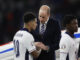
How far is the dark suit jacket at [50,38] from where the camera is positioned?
310cm

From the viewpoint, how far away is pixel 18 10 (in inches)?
243

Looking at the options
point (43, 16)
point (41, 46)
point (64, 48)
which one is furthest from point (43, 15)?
point (64, 48)

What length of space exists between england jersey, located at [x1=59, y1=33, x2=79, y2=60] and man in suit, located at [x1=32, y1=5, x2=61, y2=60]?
2.11 ft

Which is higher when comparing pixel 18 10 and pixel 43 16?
pixel 18 10

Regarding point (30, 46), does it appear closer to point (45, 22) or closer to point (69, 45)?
point (69, 45)

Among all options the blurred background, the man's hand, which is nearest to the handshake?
the man's hand

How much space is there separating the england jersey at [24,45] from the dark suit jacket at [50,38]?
47cm

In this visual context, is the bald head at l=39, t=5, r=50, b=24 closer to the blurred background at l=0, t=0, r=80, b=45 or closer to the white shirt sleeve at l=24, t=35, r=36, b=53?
the white shirt sleeve at l=24, t=35, r=36, b=53

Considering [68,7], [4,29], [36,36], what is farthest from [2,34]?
[36,36]

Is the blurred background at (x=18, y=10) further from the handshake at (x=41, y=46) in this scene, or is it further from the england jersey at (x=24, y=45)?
the england jersey at (x=24, y=45)

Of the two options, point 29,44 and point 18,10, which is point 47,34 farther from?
point 18,10

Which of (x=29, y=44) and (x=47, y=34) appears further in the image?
(x=47, y=34)

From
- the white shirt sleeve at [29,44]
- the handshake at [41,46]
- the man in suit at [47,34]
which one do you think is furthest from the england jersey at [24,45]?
the man in suit at [47,34]

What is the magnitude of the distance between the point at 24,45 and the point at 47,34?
598 millimetres
